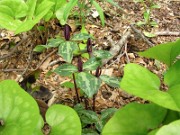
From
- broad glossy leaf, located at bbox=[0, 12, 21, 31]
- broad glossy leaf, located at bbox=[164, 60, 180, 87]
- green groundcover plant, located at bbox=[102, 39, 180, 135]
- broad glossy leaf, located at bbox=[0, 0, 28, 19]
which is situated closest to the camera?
green groundcover plant, located at bbox=[102, 39, 180, 135]

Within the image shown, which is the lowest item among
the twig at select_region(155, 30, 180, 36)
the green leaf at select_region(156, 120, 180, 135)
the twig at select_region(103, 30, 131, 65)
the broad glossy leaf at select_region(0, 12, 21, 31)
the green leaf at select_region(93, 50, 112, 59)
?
the green leaf at select_region(156, 120, 180, 135)

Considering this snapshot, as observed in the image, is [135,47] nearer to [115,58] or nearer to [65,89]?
[115,58]

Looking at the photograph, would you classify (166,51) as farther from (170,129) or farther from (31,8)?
(31,8)

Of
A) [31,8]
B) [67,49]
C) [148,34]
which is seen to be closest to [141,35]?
[148,34]

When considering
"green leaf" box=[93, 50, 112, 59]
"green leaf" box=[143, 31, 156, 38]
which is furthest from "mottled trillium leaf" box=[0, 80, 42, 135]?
"green leaf" box=[143, 31, 156, 38]

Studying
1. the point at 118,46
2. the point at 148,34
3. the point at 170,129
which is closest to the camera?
the point at 170,129

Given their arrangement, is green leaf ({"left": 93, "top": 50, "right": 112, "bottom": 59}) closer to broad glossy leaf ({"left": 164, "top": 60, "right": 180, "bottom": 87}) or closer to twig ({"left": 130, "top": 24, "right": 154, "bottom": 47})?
broad glossy leaf ({"left": 164, "top": 60, "right": 180, "bottom": 87})

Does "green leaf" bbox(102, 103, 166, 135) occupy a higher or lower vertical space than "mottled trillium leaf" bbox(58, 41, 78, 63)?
lower
